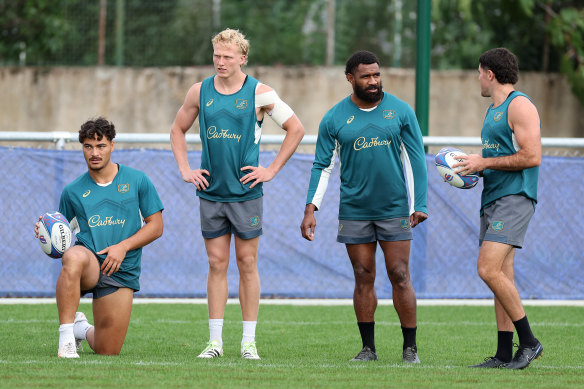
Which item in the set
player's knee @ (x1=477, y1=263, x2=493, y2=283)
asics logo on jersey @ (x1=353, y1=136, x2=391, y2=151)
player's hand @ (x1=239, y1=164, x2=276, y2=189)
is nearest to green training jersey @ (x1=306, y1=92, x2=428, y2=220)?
asics logo on jersey @ (x1=353, y1=136, x2=391, y2=151)

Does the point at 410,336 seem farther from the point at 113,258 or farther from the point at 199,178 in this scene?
the point at 113,258

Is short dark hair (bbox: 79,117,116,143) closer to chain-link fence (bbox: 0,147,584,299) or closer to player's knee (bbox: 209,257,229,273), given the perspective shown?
player's knee (bbox: 209,257,229,273)

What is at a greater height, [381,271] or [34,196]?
[34,196]

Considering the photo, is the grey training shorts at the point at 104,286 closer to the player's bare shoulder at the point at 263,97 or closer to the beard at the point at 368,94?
the player's bare shoulder at the point at 263,97

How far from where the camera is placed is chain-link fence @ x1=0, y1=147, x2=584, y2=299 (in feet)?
34.3

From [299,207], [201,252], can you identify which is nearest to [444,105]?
[299,207]

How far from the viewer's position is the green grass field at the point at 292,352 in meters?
5.66

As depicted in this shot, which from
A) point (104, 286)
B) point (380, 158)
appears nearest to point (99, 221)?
point (104, 286)

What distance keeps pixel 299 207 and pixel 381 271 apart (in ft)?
3.64

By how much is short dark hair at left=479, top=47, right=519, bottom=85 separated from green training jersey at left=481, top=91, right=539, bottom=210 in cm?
11

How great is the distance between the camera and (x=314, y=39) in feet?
45.8

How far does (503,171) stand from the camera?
6.39m

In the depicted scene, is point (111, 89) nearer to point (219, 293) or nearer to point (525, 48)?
point (525, 48)

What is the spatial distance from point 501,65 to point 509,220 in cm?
100
